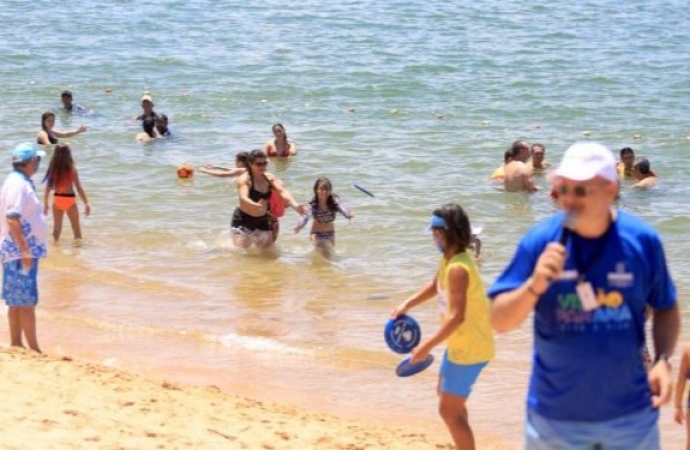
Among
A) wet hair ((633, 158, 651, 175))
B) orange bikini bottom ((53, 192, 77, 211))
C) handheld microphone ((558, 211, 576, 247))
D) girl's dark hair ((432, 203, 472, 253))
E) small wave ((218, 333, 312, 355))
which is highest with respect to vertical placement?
handheld microphone ((558, 211, 576, 247))

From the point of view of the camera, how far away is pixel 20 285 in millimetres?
8953

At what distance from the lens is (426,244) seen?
14039mm

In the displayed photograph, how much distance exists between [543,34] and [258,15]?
310 inches

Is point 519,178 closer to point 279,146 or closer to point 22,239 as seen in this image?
point 279,146

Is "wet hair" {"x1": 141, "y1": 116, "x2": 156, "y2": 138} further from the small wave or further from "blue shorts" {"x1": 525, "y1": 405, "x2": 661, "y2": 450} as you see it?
"blue shorts" {"x1": 525, "y1": 405, "x2": 661, "y2": 450}

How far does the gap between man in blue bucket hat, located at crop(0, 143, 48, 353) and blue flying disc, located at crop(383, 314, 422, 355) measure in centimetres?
309

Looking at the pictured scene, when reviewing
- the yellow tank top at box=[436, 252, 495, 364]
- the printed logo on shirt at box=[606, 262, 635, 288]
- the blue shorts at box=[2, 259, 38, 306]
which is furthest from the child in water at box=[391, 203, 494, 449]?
the blue shorts at box=[2, 259, 38, 306]

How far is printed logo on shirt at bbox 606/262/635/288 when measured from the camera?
13.5 ft

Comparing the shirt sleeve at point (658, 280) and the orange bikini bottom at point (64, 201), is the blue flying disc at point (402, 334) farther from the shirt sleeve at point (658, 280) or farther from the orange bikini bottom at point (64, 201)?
the orange bikini bottom at point (64, 201)

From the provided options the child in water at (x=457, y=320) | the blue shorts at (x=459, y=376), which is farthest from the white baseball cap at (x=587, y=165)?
the blue shorts at (x=459, y=376)

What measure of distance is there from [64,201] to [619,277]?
10.4 m

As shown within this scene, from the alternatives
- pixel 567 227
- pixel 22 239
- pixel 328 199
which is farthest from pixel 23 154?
pixel 567 227

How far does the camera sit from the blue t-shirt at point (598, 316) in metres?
4.11

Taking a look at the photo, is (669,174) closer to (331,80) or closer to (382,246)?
(382,246)
